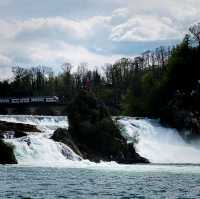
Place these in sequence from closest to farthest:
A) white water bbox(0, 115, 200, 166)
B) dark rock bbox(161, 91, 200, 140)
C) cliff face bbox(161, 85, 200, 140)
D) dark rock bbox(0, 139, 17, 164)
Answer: dark rock bbox(0, 139, 17, 164)
white water bbox(0, 115, 200, 166)
dark rock bbox(161, 91, 200, 140)
cliff face bbox(161, 85, 200, 140)

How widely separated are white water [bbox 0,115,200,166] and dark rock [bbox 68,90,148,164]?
142 inches

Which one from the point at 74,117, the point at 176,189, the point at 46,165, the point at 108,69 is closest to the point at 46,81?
the point at 108,69

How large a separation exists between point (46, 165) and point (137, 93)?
68229 millimetres

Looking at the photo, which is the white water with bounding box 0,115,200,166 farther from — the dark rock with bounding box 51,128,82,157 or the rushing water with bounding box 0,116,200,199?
the dark rock with bounding box 51,128,82,157

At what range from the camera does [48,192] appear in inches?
1586

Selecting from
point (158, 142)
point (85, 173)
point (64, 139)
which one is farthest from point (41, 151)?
point (158, 142)

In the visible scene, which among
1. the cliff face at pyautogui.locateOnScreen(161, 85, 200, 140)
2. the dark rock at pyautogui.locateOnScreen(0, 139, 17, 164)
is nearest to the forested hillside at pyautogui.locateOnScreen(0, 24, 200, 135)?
the cliff face at pyautogui.locateOnScreen(161, 85, 200, 140)

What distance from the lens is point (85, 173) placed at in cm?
5688

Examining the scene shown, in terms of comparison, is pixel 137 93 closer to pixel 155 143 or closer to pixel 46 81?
pixel 155 143

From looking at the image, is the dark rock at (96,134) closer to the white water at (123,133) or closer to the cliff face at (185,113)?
the white water at (123,133)

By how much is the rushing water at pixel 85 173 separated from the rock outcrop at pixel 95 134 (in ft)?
11.8

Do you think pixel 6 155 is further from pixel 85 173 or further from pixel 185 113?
pixel 185 113

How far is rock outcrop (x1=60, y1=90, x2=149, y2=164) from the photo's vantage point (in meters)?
80.1

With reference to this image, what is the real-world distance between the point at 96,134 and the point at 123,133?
15.1 metres
